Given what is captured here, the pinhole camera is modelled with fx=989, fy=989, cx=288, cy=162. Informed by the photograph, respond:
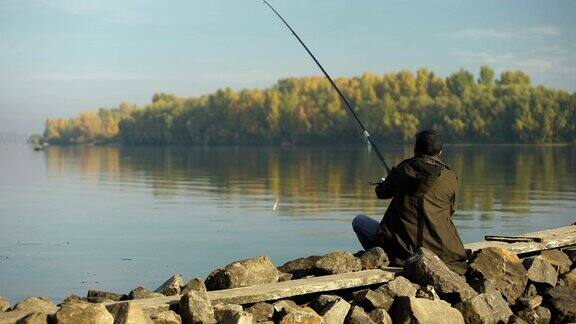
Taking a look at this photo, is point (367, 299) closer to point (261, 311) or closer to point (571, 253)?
point (261, 311)

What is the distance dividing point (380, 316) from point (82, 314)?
2.51m

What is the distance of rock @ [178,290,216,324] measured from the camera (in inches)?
294

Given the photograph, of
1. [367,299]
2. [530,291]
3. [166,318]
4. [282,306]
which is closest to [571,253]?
[530,291]

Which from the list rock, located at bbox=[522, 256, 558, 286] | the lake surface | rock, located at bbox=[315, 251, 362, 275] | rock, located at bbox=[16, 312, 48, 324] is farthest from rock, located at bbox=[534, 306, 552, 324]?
the lake surface

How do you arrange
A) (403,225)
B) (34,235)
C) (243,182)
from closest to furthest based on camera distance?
1. (403,225)
2. (34,235)
3. (243,182)

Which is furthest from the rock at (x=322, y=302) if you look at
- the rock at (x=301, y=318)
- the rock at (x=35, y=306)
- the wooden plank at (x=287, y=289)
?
the rock at (x=35, y=306)

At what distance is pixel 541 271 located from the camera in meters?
9.89

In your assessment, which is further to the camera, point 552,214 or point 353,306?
point 552,214

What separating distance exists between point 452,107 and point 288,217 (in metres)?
105

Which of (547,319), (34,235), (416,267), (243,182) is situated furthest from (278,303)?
(243,182)

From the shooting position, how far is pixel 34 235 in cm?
2006

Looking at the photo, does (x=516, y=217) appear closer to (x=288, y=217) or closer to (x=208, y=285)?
(x=288, y=217)

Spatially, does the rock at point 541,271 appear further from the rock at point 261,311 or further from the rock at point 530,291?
the rock at point 261,311

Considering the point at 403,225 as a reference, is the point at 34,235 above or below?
below
